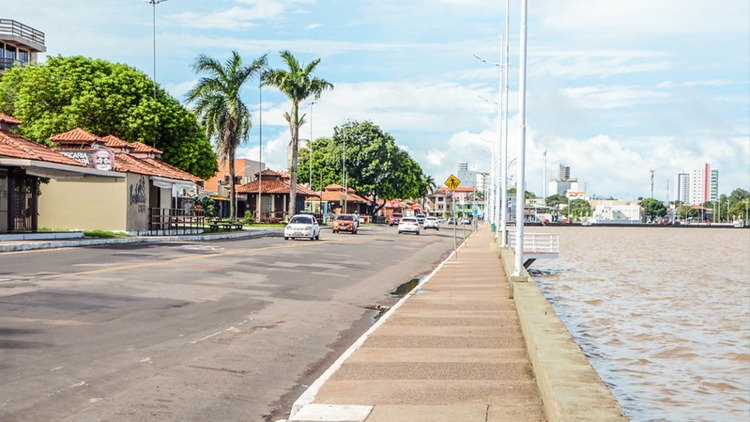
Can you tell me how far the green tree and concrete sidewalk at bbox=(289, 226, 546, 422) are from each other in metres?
45.2

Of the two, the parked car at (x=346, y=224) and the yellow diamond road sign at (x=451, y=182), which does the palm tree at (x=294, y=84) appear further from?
the yellow diamond road sign at (x=451, y=182)

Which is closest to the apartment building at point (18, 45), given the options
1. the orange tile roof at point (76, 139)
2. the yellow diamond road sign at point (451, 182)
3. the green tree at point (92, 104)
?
the green tree at point (92, 104)

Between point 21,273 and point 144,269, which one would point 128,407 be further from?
point 144,269

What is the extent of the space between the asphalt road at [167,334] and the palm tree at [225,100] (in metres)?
37.9

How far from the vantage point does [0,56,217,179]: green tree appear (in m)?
55.6

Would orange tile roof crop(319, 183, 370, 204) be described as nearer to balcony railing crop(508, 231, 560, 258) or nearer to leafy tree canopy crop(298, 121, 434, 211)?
leafy tree canopy crop(298, 121, 434, 211)

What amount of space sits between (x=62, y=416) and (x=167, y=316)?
6.64 metres

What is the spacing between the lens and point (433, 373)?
378 inches

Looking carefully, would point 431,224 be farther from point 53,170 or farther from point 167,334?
point 167,334

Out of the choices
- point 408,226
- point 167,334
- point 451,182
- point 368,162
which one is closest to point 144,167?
point 451,182

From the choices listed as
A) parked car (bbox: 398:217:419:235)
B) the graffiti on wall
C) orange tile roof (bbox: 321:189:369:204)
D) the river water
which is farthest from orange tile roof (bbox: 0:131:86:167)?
orange tile roof (bbox: 321:189:369:204)

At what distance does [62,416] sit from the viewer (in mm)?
7367

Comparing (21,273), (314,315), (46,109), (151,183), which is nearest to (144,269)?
(21,273)

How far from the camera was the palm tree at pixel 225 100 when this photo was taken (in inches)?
2458
